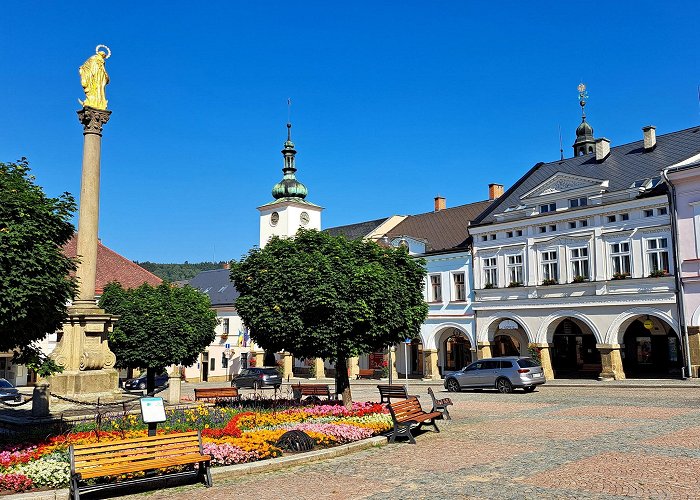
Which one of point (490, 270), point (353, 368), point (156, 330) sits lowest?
point (353, 368)

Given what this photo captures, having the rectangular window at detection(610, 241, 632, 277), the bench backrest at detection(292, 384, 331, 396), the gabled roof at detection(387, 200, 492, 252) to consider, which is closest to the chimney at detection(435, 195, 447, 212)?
the gabled roof at detection(387, 200, 492, 252)

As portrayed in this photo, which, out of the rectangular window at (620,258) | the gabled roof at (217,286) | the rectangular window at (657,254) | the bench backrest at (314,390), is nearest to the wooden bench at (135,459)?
the bench backrest at (314,390)

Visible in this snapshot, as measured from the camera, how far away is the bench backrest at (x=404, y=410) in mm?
14051

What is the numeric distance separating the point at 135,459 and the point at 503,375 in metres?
20.9

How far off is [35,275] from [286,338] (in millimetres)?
8909

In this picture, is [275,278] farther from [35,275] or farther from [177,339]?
[177,339]

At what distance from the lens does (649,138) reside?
1410 inches

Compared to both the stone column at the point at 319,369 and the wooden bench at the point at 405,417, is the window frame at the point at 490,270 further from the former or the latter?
the wooden bench at the point at 405,417

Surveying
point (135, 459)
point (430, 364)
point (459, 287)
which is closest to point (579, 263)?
point (459, 287)

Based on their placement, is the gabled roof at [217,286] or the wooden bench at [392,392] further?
the gabled roof at [217,286]

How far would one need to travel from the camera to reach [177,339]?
2795 centimetres

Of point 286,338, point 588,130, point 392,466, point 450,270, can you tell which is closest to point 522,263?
point 450,270

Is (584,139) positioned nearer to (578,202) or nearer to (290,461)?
(578,202)

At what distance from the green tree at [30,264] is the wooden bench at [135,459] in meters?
2.48
